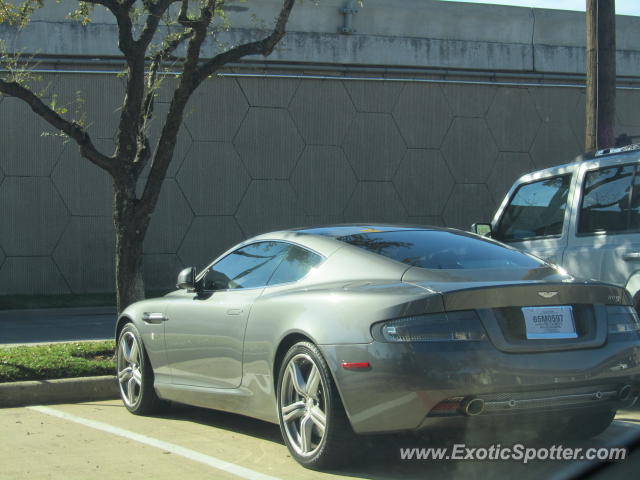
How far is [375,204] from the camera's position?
1953 cm

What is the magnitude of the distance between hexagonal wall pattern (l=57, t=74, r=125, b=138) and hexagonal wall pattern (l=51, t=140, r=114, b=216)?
0.62 meters

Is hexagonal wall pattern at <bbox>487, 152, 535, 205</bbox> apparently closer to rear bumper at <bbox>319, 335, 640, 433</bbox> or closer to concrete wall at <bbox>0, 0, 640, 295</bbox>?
concrete wall at <bbox>0, 0, 640, 295</bbox>

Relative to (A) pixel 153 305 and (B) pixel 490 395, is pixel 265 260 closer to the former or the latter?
(A) pixel 153 305

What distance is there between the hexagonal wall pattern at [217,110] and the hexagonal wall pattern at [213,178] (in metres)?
0.24

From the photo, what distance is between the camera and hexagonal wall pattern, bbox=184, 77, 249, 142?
1852 centimetres

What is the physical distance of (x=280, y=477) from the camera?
→ 495 centimetres

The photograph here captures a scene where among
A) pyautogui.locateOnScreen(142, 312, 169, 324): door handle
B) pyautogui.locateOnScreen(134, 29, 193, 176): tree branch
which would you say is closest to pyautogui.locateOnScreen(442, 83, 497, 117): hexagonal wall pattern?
pyautogui.locateOnScreen(134, 29, 193, 176): tree branch

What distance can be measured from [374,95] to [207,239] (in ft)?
15.4

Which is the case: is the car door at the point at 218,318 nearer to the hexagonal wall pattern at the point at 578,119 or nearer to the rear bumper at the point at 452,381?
the rear bumper at the point at 452,381

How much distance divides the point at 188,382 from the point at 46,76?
12602 mm

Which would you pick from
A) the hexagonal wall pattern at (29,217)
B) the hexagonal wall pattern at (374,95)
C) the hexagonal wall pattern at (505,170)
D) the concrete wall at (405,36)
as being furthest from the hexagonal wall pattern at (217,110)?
the hexagonal wall pattern at (505,170)

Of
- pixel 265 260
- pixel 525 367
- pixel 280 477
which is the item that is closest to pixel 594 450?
pixel 525 367

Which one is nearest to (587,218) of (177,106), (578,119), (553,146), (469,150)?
(177,106)

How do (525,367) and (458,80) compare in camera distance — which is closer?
(525,367)
